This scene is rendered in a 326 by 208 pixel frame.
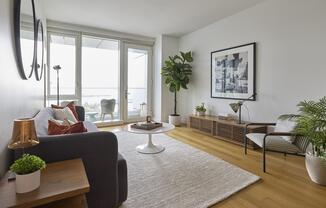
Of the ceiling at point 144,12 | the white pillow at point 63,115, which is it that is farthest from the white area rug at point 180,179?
the ceiling at point 144,12

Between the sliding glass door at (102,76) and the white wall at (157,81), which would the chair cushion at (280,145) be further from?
the sliding glass door at (102,76)

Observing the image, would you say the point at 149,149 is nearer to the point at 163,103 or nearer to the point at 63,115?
the point at 63,115

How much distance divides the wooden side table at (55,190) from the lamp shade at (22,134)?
227mm

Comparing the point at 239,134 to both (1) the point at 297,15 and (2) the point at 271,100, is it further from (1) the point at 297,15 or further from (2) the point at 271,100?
(1) the point at 297,15

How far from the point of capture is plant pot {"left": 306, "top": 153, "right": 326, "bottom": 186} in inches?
83.3

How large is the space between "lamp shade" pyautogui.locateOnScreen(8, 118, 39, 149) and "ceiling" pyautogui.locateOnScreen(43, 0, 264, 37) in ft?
10.1

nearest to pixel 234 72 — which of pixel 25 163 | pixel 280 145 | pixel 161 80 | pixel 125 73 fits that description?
pixel 280 145

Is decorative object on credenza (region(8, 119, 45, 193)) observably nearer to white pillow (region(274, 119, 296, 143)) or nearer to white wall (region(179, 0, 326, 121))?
white pillow (region(274, 119, 296, 143))

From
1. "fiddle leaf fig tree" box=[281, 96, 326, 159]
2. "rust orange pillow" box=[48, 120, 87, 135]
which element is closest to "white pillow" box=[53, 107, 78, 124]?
"rust orange pillow" box=[48, 120, 87, 135]

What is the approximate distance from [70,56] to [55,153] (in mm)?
4116

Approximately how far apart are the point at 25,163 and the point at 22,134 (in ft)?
0.56

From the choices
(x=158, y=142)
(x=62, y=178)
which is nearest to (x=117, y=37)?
(x=158, y=142)

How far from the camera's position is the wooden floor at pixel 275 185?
186 cm

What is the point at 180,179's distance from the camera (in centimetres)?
232
